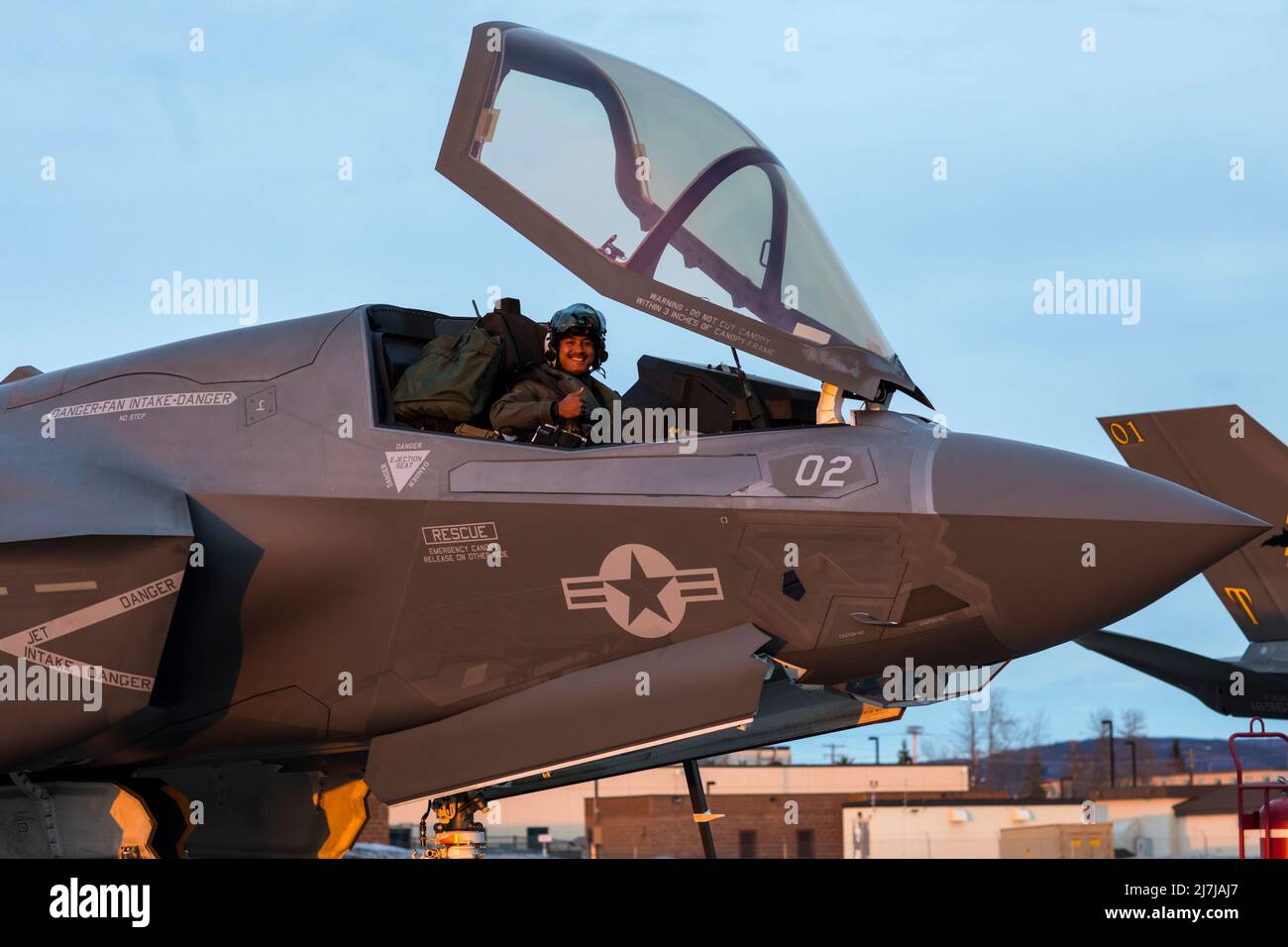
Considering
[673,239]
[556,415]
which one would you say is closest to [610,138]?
[673,239]

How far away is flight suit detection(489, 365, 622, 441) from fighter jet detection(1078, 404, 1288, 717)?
35.0ft

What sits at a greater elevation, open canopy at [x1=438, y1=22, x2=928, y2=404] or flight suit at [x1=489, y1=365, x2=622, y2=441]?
open canopy at [x1=438, y1=22, x2=928, y2=404]

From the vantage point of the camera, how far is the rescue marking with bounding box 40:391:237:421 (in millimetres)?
7340

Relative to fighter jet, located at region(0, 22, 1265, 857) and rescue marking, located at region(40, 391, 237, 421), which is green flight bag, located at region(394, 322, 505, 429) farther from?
rescue marking, located at region(40, 391, 237, 421)

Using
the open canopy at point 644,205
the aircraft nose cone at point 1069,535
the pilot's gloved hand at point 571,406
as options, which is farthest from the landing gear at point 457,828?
the aircraft nose cone at point 1069,535

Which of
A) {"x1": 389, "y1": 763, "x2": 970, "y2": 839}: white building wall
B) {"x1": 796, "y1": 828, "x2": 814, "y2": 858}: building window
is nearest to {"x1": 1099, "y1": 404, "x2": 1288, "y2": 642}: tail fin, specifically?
{"x1": 389, "y1": 763, "x2": 970, "y2": 839}: white building wall

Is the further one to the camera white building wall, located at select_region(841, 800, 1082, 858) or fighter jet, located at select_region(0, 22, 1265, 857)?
white building wall, located at select_region(841, 800, 1082, 858)

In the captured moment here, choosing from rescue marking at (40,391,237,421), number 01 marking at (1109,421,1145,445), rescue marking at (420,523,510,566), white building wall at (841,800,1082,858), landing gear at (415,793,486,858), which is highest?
number 01 marking at (1109,421,1145,445)
